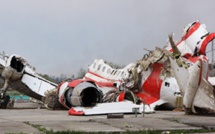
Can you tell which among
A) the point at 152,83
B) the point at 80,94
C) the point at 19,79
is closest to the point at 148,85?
the point at 152,83

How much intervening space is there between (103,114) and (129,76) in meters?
5.16

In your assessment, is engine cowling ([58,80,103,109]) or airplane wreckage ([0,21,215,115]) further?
engine cowling ([58,80,103,109])

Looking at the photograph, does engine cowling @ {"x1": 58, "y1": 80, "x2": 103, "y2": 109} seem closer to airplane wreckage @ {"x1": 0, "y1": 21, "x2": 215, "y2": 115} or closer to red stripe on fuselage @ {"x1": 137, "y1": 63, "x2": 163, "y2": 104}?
airplane wreckage @ {"x1": 0, "y1": 21, "x2": 215, "y2": 115}

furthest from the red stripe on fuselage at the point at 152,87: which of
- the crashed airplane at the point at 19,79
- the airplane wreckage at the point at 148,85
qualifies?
the crashed airplane at the point at 19,79

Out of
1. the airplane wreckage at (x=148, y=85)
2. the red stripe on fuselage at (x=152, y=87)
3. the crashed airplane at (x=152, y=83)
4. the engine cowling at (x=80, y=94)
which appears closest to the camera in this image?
the airplane wreckage at (x=148, y=85)

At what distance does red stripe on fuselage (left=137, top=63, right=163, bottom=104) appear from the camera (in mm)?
16656

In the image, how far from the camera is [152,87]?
669 inches

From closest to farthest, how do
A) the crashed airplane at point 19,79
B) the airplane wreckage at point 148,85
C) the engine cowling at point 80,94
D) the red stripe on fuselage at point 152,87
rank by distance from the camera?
1. the airplane wreckage at point 148,85
2. the engine cowling at point 80,94
3. the red stripe on fuselage at point 152,87
4. the crashed airplane at point 19,79

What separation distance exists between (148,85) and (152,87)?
0.34 meters

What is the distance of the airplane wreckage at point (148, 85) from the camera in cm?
1273

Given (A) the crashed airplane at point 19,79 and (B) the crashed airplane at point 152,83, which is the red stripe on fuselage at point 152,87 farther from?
(A) the crashed airplane at point 19,79

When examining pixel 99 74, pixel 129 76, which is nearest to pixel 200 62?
pixel 129 76

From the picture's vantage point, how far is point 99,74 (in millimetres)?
22953

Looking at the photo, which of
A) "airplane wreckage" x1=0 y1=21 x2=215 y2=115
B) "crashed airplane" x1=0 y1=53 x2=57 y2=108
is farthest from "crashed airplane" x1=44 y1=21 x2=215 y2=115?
"crashed airplane" x1=0 y1=53 x2=57 y2=108
